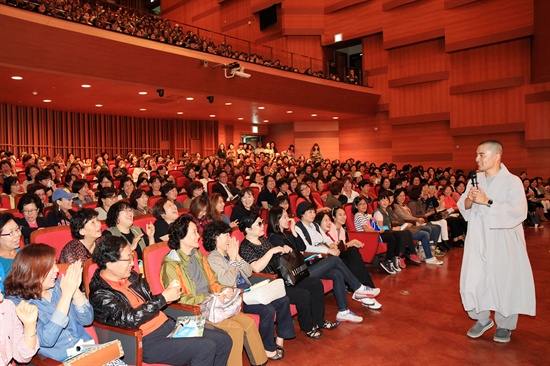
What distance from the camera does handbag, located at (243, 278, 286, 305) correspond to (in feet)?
10.3

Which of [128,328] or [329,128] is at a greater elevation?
[329,128]

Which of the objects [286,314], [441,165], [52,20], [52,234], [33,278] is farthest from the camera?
[441,165]

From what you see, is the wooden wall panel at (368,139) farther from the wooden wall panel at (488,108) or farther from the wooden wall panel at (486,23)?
the wooden wall panel at (486,23)

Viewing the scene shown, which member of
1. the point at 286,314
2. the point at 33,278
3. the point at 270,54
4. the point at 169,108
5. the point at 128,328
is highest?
Answer: the point at 270,54

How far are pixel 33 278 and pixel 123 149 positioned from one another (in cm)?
1564

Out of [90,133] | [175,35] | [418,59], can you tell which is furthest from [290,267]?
[90,133]

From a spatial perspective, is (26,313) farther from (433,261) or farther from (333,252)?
(433,261)

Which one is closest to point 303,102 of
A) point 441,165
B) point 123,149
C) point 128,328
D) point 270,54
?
point 270,54

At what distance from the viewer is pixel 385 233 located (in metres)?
5.73

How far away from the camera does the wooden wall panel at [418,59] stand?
593 inches

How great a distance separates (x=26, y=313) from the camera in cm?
197

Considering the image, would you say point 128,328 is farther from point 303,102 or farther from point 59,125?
point 59,125

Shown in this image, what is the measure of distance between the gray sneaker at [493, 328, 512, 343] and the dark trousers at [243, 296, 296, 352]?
158 centimetres

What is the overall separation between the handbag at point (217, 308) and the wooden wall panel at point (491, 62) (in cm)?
1346
